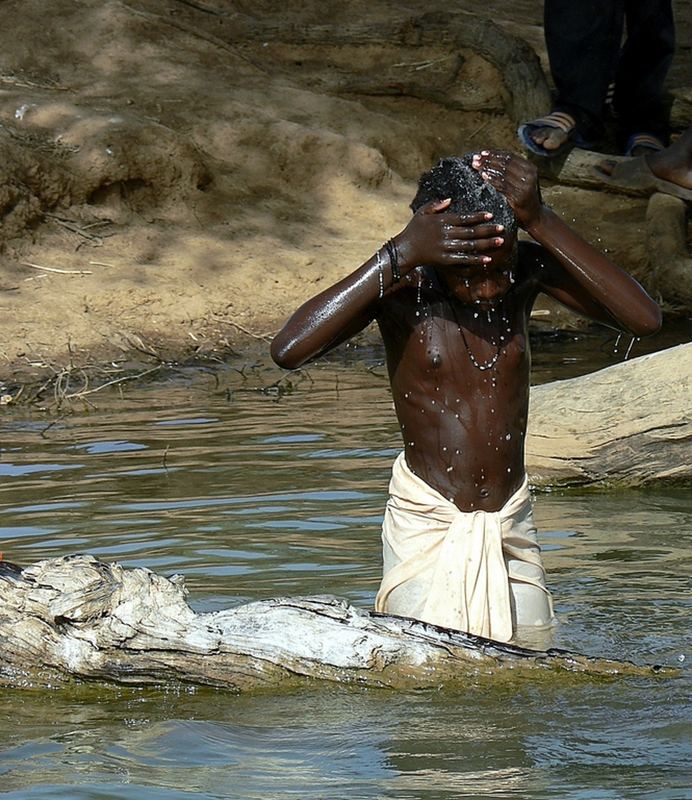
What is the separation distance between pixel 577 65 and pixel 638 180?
→ 3.09 ft

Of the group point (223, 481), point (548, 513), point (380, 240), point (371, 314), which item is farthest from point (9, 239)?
point (371, 314)

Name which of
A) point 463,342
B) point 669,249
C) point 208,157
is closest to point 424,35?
point 208,157

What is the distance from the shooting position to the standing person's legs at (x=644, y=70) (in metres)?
9.90

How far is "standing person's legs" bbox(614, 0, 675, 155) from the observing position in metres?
9.90

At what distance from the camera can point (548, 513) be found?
21.0 feet

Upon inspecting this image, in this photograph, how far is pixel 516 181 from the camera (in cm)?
401

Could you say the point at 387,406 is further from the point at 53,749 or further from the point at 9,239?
the point at 53,749

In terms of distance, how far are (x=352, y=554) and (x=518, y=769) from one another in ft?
7.18

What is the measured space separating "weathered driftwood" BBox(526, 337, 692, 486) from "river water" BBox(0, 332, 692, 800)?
0.11 metres

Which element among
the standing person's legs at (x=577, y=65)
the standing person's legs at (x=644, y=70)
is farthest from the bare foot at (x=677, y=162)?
the standing person's legs at (x=644, y=70)

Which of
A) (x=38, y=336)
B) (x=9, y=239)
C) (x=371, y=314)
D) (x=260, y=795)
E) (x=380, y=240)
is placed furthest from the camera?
(x=380, y=240)

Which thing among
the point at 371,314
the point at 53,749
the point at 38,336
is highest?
the point at 371,314

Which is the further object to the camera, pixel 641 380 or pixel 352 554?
pixel 641 380

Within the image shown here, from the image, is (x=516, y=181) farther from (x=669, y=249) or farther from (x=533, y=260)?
(x=669, y=249)
